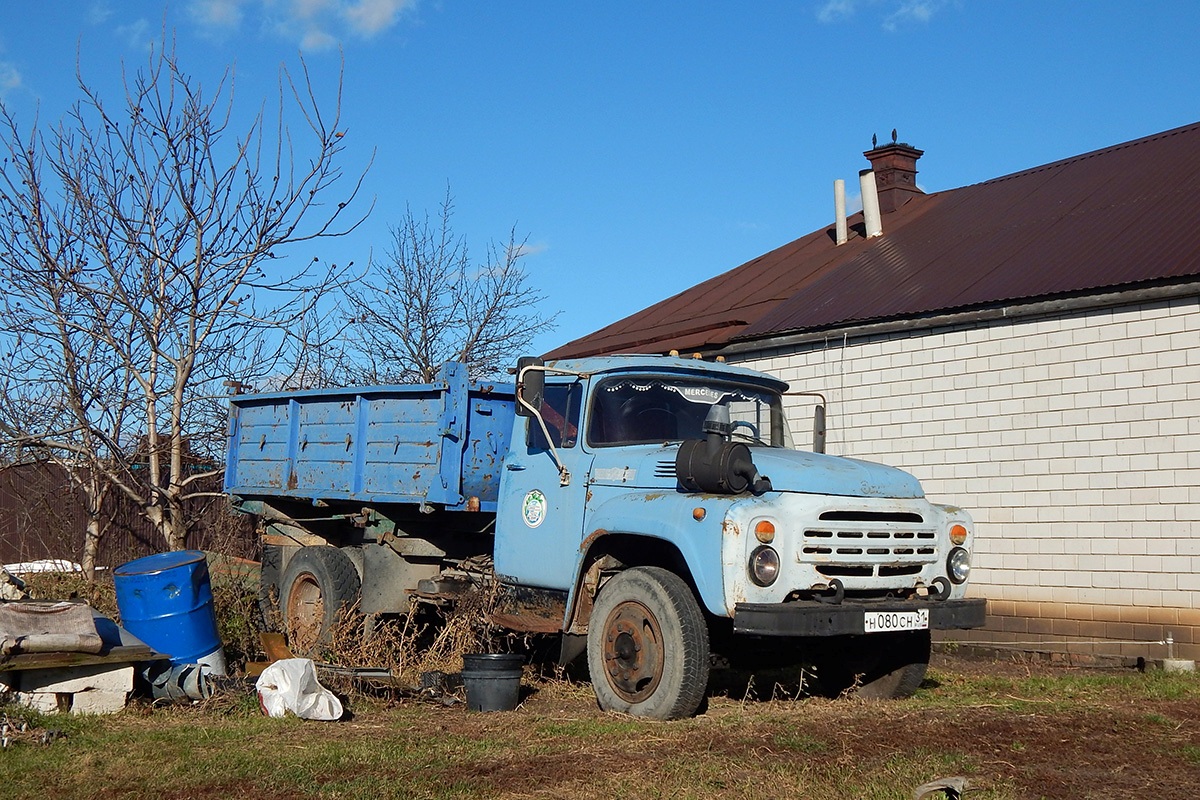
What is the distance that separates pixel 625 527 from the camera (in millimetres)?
7469

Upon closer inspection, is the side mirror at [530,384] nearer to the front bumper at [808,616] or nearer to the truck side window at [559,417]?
the truck side window at [559,417]

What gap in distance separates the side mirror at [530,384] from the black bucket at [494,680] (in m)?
1.65

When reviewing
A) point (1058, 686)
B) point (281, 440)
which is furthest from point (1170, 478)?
point (281, 440)

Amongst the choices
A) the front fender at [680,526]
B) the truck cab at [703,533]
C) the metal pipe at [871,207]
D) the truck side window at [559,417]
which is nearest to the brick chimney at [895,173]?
the metal pipe at [871,207]

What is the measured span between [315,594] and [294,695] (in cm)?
298

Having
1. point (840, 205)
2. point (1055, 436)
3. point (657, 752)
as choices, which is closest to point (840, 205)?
point (840, 205)

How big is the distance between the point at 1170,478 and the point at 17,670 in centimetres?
847

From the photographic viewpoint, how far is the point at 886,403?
12.1 m

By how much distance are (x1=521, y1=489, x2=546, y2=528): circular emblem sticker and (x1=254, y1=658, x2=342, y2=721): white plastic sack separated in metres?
1.81

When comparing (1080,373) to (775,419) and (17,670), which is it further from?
(17,670)

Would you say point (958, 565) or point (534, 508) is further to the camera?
point (534, 508)

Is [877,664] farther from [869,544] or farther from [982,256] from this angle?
[982,256]

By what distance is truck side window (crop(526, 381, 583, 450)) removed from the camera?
8352 mm

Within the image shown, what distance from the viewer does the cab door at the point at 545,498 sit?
8172mm
